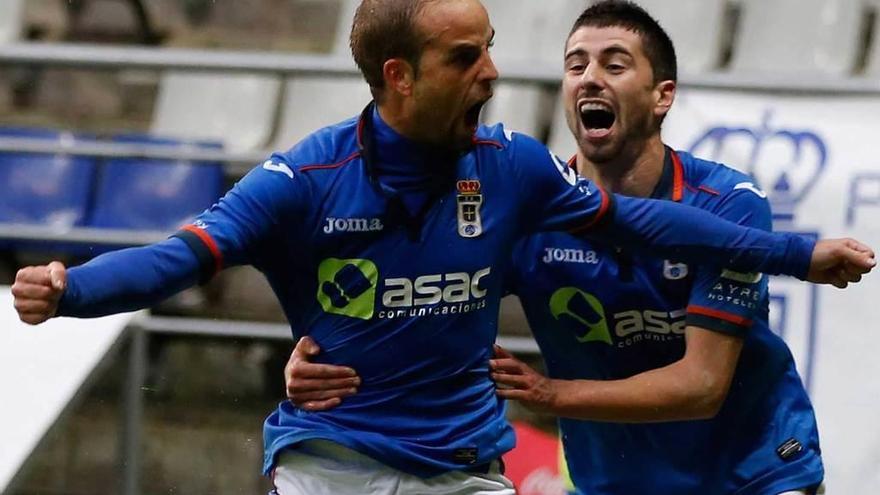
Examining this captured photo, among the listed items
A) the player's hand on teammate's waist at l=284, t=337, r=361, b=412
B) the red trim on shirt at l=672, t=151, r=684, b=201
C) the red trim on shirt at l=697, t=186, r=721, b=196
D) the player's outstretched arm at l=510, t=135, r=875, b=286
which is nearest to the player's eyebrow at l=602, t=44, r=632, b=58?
the red trim on shirt at l=672, t=151, r=684, b=201

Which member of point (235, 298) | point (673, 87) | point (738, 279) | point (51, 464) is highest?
point (673, 87)

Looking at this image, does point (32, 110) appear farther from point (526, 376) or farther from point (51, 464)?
point (526, 376)

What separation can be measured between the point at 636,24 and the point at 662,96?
20 centimetres

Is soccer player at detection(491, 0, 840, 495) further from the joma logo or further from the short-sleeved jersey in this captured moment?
the joma logo

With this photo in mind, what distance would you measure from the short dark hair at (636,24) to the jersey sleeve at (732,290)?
424 millimetres

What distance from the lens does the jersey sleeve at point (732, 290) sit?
4.07 meters

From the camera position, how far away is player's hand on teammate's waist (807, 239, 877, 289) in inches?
153

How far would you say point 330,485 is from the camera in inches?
145

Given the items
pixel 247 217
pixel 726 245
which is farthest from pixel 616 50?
pixel 247 217

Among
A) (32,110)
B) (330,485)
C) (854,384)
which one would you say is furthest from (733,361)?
(32,110)

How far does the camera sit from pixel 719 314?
4.07 m

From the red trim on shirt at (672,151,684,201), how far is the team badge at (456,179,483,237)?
644 mm

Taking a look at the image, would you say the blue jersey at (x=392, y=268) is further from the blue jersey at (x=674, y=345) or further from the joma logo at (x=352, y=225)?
the blue jersey at (x=674, y=345)

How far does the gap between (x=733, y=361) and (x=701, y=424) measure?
0.69 feet
